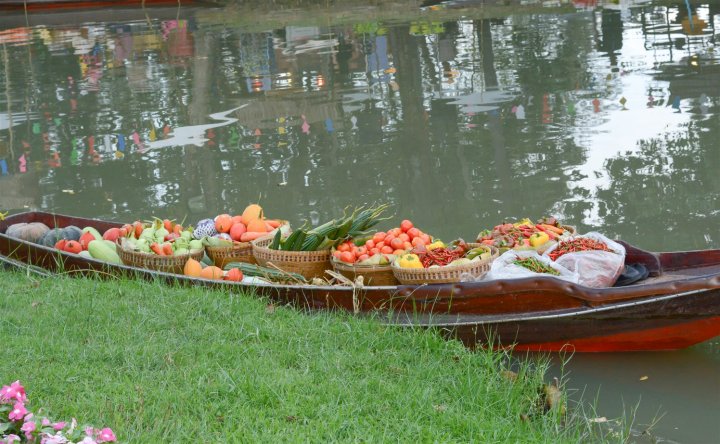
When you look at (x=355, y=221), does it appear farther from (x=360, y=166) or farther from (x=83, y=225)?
(x=360, y=166)

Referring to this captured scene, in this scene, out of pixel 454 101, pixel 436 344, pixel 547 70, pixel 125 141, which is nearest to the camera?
pixel 436 344

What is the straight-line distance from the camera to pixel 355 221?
690 centimetres

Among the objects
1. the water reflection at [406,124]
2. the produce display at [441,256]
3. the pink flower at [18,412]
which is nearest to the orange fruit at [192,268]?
the produce display at [441,256]

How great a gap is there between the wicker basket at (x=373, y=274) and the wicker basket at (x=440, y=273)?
0.21 meters

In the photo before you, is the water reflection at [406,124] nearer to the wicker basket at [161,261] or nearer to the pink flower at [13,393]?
the wicker basket at [161,261]

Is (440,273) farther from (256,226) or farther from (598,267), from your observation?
(256,226)

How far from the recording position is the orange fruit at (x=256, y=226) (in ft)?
24.0

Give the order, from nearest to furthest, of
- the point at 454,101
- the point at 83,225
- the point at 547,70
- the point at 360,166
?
the point at 83,225
the point at 360,166
the point at 454,101
the point at 547,70

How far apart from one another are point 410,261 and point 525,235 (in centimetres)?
90

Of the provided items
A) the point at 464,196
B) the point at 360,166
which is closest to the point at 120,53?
the point at 360,166

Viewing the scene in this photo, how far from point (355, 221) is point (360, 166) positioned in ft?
14.6

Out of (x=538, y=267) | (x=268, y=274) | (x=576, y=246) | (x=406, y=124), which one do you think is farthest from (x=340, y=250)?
(x=406, y=124)

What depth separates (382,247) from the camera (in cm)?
660

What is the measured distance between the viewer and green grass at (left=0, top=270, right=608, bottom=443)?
15.0ft
